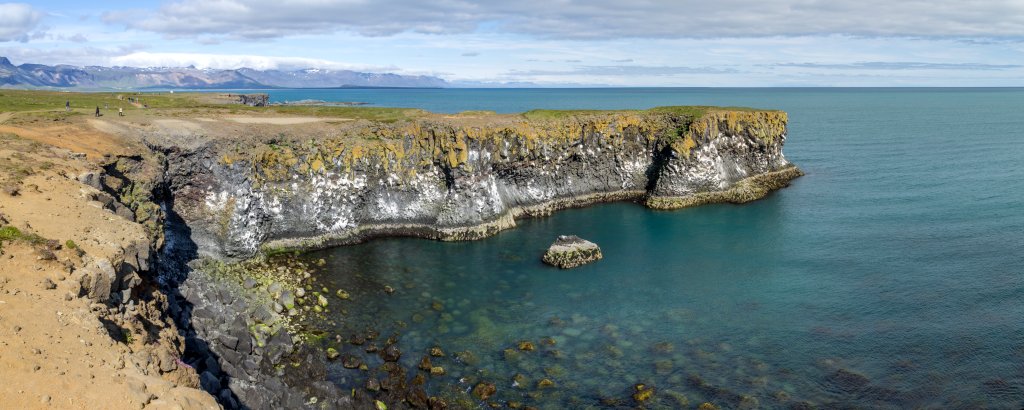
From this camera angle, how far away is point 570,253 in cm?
5378

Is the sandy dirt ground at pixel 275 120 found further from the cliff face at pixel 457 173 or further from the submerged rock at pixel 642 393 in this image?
the submerged rock at pixel 642 393

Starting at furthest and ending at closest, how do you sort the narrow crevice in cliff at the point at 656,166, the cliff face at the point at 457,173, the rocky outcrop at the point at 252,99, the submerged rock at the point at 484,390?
the rocky outcrop at the point at 252,99
the narrow crevice in cliff at the point at 656,166
the cliff face at the point at 457,173
the submerged rock at the point at 484,390

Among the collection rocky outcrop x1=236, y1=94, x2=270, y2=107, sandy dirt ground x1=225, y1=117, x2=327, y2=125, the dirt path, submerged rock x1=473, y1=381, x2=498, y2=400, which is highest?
rocky outcrop x1=236, y1=94, x2=270, y2=107

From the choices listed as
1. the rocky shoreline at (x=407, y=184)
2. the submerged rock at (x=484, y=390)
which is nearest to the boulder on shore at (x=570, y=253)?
the rocky shoreline at (x=407, y=184)

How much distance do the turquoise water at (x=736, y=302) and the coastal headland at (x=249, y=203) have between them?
3.55 meters

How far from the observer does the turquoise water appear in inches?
1316

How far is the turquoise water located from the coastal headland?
11.7ft

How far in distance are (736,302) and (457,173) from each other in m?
30.6

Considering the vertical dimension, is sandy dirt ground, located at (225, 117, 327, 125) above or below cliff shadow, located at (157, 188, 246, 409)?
above

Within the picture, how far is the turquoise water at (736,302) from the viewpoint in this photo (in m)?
33.4

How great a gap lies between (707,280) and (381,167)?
32864 mm

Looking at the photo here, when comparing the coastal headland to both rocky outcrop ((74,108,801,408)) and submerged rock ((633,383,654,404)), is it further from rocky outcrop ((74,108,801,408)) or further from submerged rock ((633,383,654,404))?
submerged rock ((633,383,654,404))

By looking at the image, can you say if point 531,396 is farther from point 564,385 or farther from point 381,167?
point 381,167

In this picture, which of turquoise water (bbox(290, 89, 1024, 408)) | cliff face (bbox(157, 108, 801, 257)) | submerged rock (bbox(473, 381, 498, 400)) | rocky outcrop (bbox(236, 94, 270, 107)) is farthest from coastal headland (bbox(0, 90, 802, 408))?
rocky outcrop (bbox(236, 94, 270, 107))
